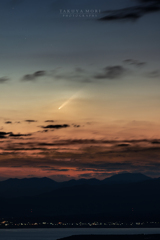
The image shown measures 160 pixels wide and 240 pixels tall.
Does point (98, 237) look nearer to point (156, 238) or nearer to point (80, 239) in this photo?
point (80, 239)

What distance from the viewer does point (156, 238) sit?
155375 millimetres

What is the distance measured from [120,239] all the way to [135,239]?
21.4 feet

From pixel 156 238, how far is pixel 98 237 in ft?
88.2

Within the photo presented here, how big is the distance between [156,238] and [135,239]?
30.0 feet

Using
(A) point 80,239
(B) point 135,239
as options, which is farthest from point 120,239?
(A) point 80,239

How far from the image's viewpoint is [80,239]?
170250mm

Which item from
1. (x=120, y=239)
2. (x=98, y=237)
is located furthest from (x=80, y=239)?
(x=120, y=239)

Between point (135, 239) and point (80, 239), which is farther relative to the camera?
point (80, 239)

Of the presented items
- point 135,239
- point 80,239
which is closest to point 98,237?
point 80,239

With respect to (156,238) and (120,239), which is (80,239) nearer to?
(120,239)

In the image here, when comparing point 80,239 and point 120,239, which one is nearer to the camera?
point 120,239

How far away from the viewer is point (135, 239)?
6053 inches

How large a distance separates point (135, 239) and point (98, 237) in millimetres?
20600

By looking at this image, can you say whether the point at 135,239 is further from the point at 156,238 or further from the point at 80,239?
the point at 80,239
